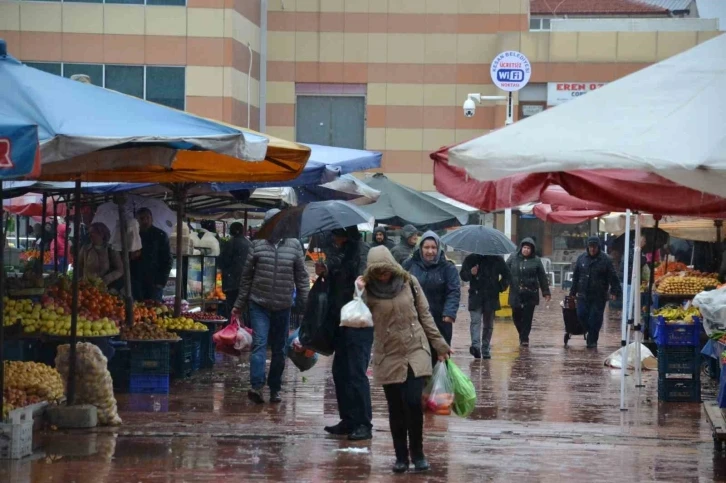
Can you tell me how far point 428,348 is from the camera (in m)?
8.87

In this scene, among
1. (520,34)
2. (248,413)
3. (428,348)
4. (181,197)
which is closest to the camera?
(428,348)

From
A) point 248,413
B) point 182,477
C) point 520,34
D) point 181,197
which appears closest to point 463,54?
point 520,34

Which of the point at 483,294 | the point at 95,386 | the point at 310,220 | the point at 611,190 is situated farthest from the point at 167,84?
the point at 611,190

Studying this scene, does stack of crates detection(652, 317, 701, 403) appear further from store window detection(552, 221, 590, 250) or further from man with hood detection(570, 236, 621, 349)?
store window detection(552, 221, 590, 250)

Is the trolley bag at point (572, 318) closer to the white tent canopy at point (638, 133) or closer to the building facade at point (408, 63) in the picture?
the white tent canopy at point (638, 133)

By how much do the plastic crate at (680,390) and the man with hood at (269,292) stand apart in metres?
4.24

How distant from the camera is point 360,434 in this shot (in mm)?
10305

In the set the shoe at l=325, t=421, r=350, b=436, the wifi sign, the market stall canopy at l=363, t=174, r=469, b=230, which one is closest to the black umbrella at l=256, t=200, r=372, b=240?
the shoe at l=325, t=421, r=350, b=436

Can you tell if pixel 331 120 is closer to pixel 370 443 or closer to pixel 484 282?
pixel 484 282

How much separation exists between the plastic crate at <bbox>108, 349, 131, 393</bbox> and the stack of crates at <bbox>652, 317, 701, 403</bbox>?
5.85 metres

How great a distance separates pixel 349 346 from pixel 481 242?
9.28m

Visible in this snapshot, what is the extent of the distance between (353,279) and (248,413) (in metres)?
2.23

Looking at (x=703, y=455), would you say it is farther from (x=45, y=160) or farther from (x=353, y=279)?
(x=45, y=160)

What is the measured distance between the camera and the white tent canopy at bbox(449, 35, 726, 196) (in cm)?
702
